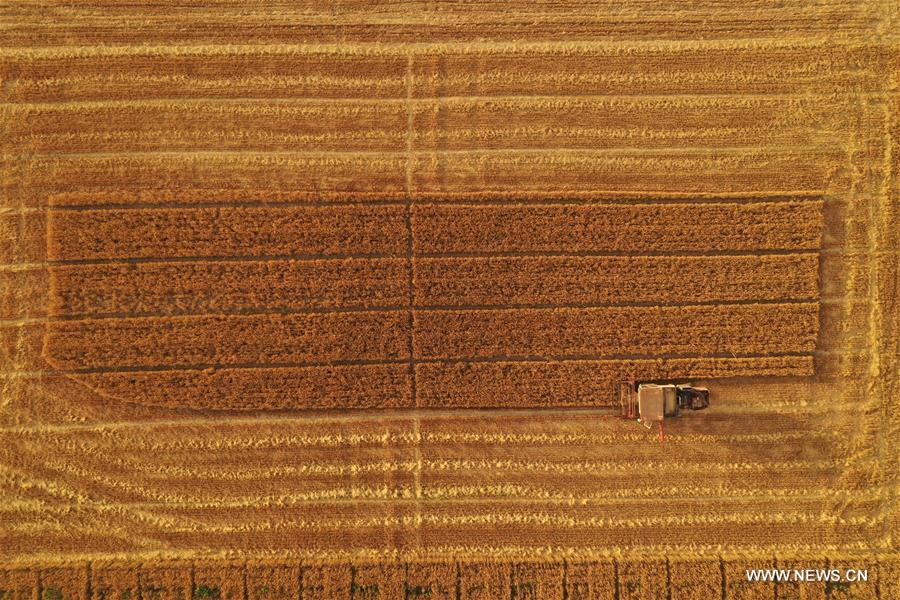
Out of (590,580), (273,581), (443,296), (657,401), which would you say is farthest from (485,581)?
(443,296)

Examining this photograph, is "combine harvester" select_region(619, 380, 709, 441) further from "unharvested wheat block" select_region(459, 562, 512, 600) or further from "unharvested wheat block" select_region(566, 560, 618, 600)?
"unharvested wheat block" select_region(459, 562, 512, 600)

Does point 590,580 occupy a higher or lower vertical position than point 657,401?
lower

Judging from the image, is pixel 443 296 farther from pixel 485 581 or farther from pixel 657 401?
pixel 485 581

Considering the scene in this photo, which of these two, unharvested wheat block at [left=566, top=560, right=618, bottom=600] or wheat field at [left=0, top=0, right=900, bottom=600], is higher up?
wheat field at [left=0, top=0, right=900, bottom=600]

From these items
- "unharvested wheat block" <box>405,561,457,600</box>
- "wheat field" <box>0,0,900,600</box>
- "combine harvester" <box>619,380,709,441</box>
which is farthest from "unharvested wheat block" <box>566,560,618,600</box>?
"combine harvester" <box>619,380,709,441</box>

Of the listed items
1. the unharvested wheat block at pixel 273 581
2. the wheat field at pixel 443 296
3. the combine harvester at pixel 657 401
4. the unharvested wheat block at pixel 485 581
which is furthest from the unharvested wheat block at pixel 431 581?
the combine harvester at pixel 657 401
